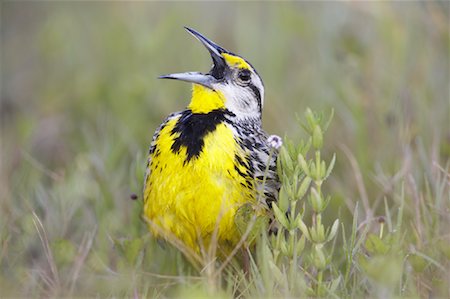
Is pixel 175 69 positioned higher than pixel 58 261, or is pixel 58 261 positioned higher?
pixel 175 69

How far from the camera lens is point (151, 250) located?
308cm

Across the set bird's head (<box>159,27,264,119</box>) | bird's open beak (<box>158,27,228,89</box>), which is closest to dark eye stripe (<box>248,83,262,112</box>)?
bird's head (<box>159,27,264,119</box>)

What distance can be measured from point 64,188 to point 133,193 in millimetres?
362

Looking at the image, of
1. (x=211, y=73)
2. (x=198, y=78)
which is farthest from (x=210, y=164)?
(x=211, y=73)

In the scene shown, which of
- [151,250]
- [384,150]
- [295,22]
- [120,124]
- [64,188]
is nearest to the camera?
[151,250]

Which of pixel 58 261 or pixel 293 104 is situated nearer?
pixel 58 261

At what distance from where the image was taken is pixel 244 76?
3.06 m

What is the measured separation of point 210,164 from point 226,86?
395mm

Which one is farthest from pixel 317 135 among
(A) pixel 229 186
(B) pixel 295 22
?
(B) pixel 295 22

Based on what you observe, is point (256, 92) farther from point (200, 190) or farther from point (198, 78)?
point (200, 190)

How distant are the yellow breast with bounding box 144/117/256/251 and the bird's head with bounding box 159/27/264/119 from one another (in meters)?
0.15

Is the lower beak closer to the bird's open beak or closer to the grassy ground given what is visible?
the bird's open beak

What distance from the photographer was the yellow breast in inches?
106

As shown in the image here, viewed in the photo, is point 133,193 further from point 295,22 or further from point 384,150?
point 295,22
